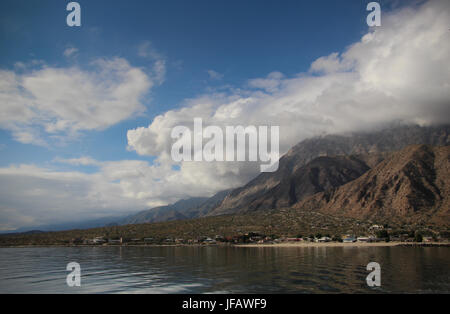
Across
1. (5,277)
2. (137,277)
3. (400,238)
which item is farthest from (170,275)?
(400,238)

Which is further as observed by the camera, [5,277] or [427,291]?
[5,277]

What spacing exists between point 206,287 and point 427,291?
30.0 m

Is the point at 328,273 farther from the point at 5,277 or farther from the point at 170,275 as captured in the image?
the point at 5,277

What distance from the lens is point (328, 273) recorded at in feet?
189

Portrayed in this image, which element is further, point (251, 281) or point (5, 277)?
point (5, 277)
